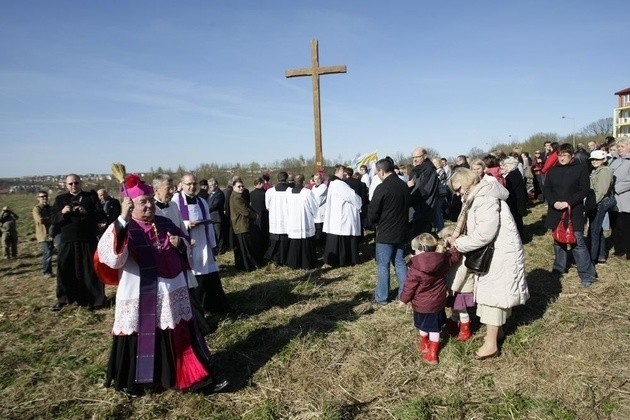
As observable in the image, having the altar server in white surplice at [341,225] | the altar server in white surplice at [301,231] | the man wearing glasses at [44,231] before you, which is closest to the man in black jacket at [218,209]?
the altar server in white surplice at [301,231]

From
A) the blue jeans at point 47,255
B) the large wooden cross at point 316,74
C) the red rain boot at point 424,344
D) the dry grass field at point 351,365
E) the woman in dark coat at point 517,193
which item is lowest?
the dry grass field at point 351,365

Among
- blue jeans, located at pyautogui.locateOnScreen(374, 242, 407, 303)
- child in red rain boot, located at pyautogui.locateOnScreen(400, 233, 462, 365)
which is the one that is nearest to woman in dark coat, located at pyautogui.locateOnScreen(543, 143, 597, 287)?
blue jeans, located at pyautogui.locateOnScreen(374, 242, 407, 303)

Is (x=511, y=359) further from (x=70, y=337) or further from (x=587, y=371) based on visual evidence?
(x=70, y=337)

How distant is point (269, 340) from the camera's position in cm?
480

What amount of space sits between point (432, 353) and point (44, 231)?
923 cm

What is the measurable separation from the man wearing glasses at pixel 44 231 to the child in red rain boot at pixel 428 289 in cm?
806

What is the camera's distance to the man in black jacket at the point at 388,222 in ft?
17.9

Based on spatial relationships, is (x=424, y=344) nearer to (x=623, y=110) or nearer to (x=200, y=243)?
(x=200, y=243)

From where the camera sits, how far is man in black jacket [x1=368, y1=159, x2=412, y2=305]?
5.46 metres

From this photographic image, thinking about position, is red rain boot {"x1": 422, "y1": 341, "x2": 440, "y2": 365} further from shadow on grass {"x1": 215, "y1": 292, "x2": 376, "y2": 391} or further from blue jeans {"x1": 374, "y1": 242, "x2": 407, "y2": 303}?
blue jeans {"x1": 374, "y1": 242, "x2": 407, "y2": 303}

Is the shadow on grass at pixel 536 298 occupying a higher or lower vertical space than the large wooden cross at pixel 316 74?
lower

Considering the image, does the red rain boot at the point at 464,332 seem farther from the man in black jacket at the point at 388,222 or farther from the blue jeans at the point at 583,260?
the blue jeans at the point at 583,260

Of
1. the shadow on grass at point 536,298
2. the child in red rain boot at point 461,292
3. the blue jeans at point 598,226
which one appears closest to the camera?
the child in red rain boot at point 461,292

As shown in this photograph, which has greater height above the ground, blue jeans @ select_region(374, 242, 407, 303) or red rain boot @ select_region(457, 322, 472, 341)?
blue jeans @ select_region(374, 242, 407, 303)
